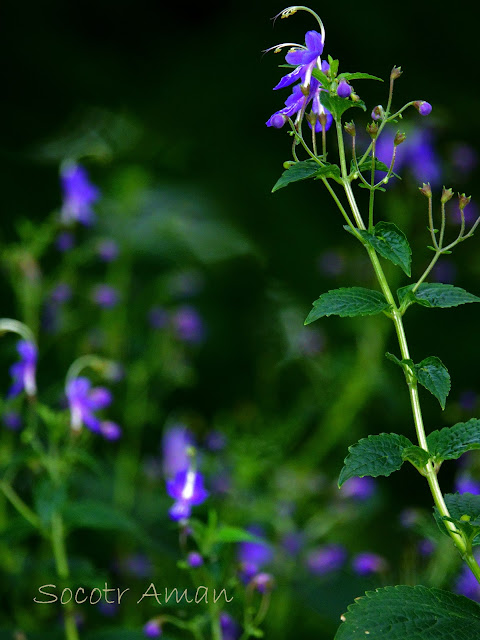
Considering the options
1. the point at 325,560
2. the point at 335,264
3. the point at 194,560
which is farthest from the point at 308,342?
the point at 194,560

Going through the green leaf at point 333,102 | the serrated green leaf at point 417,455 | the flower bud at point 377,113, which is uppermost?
the flower bud at point 377,113

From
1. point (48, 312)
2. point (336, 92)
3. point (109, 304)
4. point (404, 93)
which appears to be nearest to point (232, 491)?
point (109, 304)

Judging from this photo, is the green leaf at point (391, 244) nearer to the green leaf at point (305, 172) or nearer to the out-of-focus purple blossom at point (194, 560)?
the green leaf at point (305, 172)

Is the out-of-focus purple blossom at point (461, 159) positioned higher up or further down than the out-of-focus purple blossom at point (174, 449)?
higher up

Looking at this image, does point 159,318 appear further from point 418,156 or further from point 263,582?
point 263,582

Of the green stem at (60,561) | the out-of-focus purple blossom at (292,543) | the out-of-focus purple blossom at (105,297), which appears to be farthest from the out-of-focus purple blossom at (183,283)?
the green stem at (60,561)

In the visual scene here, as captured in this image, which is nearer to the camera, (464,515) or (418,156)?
(464,515)
